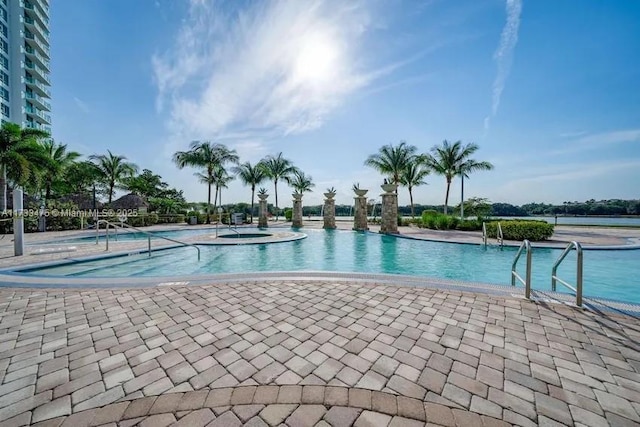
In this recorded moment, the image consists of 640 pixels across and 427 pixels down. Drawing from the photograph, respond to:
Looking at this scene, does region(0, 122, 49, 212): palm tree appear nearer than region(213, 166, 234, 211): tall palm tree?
Yes

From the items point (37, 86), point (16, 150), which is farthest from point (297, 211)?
point (37, 86)

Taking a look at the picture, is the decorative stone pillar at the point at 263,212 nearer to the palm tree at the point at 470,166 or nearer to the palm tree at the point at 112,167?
the palm tree at the point at 112,167

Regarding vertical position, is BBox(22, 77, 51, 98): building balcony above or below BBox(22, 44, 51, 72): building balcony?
below

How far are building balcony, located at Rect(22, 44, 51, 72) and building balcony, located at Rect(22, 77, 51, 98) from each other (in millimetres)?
3102

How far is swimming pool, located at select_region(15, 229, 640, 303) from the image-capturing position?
6523 mm

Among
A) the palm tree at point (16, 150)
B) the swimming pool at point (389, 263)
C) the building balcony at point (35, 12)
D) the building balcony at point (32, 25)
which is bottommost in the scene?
the swimming pool at point (389, 263)

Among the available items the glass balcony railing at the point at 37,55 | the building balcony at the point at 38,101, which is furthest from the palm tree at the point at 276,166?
the glass balcony railing at the point at 37,55

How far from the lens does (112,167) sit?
23359mm

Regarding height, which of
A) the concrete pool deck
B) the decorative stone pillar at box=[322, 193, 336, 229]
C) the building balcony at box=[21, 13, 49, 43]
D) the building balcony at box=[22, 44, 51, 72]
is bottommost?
the concrete pool deck

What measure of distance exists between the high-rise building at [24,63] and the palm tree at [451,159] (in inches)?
2141

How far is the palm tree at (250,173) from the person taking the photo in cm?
2638

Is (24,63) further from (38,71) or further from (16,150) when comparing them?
(16,150)

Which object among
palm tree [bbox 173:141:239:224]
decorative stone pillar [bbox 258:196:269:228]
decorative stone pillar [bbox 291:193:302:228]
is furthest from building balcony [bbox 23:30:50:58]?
decorative stone pillar [bbox 291:193:302:228]

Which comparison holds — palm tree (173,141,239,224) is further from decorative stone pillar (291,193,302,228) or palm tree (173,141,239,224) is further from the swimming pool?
the swimming pool
